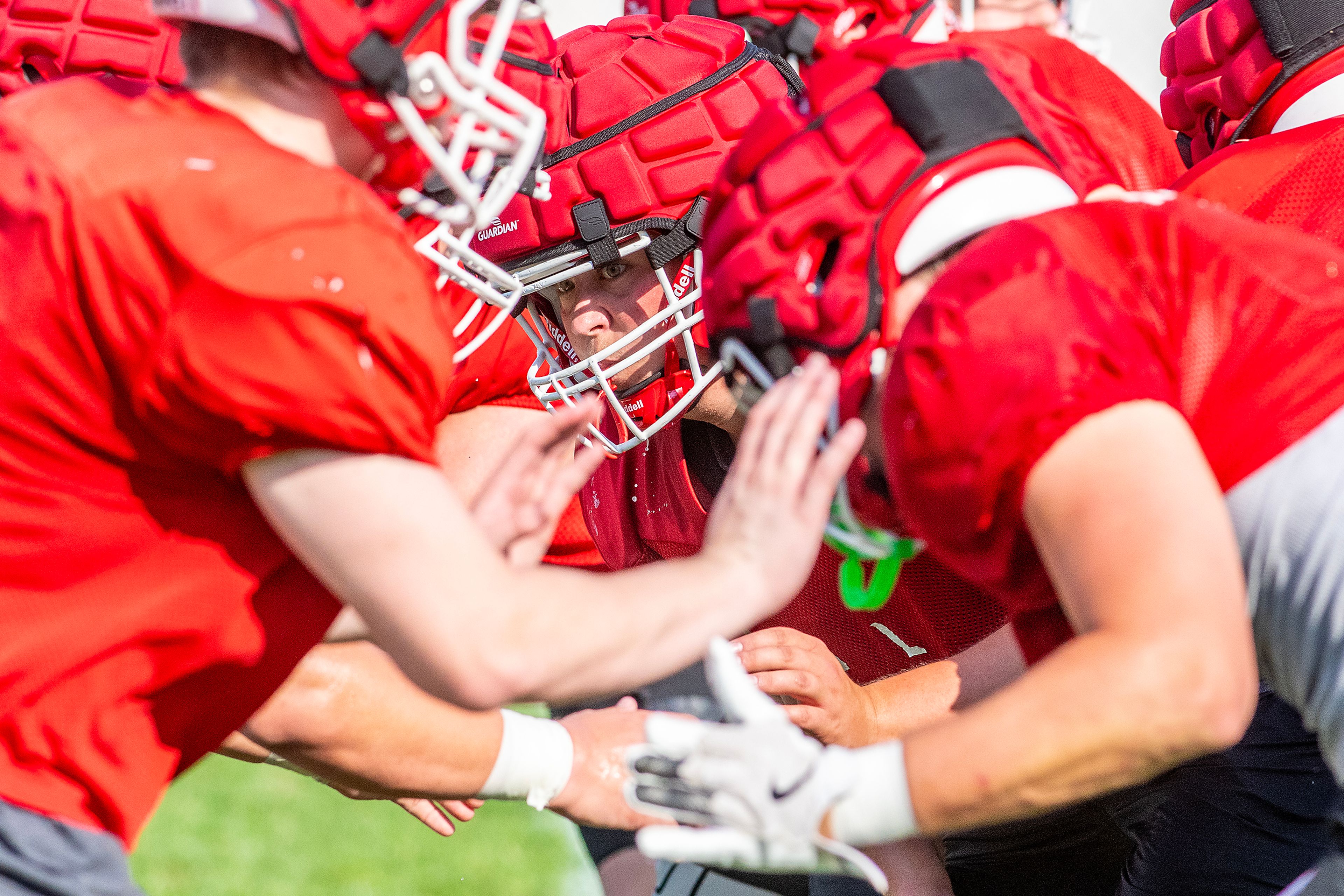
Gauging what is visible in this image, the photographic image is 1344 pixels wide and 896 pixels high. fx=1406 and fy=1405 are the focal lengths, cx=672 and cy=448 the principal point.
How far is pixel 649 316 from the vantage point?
2.52 m

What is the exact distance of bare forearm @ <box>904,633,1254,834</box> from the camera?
1217 millimetres

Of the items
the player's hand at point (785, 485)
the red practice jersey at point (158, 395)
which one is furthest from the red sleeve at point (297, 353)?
the player's hand at point (785, 485)

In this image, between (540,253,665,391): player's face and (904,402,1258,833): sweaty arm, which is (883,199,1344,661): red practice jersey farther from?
(540,253,665,391): player's face

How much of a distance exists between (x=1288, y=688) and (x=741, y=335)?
69cm

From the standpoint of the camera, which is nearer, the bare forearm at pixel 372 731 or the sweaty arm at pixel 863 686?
the sweaty arm at pixel 863 686

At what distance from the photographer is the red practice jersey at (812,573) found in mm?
2354

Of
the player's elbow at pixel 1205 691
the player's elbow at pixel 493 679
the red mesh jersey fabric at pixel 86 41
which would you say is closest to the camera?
the player's elbow at pixel 1205 691

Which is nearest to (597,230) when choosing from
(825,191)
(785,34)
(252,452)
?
(785,34)

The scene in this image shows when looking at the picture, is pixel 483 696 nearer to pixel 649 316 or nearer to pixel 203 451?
pixel 203 451

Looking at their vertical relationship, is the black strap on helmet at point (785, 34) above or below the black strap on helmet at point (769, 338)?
above

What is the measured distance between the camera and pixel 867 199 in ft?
4.82

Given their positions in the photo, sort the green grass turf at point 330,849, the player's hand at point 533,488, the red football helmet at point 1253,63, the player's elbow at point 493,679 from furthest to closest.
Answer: the green grass turf at point 330,849 → the red football helmet at point 1253,63 → the player's hand at point 533,488 → the player's elbow at point 493,679

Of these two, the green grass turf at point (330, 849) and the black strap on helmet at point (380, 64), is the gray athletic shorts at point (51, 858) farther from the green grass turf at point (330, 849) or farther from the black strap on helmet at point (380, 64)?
the green grass turf at point (330, 849)

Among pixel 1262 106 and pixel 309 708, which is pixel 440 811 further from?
pixel 1262 106
